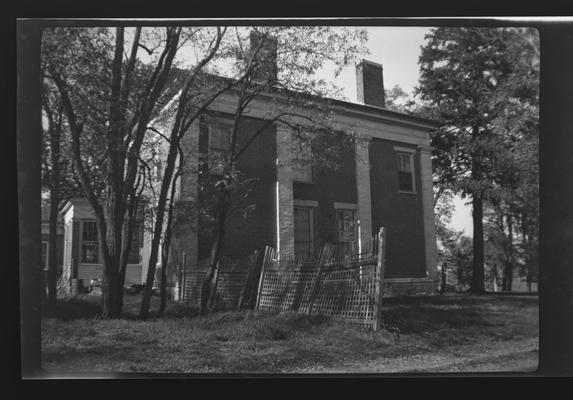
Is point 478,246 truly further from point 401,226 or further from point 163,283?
point 163,283

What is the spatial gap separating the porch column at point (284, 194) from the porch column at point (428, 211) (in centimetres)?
128

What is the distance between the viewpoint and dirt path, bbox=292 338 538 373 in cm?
435

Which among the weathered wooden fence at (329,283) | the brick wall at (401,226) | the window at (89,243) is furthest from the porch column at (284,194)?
the window at (89,243)

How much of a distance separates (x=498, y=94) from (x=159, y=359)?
12.5 feet

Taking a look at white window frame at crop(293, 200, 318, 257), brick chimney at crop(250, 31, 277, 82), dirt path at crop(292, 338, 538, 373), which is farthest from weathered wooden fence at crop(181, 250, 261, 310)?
brick chimney at crop(250, 31, 277, 82)

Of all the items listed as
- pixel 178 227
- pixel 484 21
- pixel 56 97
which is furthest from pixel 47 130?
pixel 484 21

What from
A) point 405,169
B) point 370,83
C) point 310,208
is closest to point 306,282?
point 310,208

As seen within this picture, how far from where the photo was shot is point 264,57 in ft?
16.7

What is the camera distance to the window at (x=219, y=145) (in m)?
5.11

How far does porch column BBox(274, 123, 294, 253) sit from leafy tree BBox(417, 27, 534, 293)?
4.53 feet

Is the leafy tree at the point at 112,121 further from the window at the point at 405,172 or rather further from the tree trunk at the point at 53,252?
the window at the point at 405,172

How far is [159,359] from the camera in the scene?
14.2ft

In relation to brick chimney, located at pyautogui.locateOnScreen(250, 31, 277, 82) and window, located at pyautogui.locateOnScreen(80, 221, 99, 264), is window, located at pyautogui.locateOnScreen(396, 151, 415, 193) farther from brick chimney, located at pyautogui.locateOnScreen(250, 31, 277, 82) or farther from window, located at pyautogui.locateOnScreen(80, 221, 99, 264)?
window, located at pyautogui.locateOnScreen(80, 221, 99, 264)

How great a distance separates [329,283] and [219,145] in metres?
1.71
